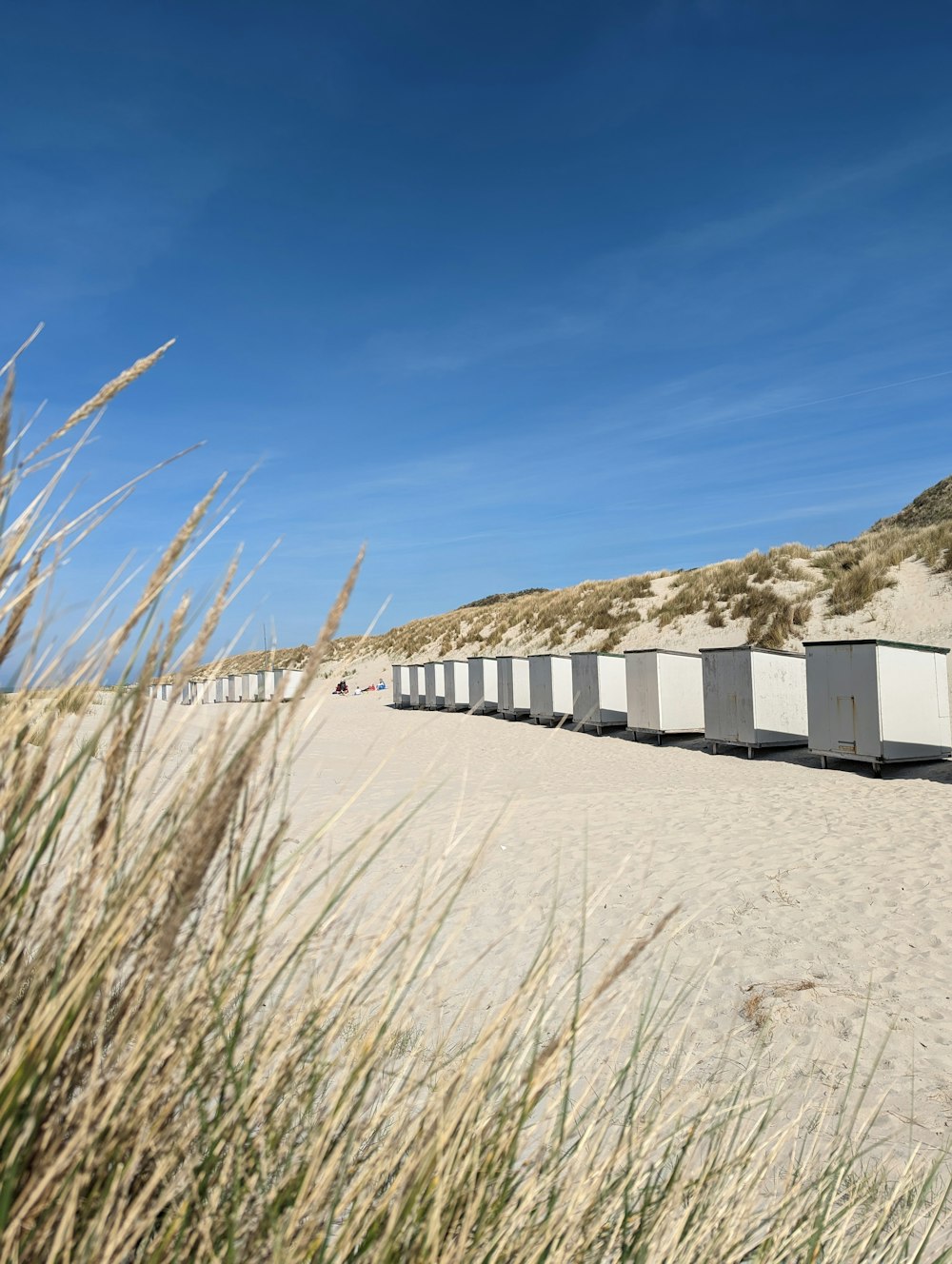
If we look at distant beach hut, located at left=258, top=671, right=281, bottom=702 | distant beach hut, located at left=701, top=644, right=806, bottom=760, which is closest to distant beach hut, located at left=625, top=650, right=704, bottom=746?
distant beach hut, located at left=701, top=644, right=806, bottom=760

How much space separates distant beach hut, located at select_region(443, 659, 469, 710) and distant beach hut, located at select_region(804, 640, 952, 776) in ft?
49.4

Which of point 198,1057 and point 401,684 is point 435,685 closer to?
point 401,684

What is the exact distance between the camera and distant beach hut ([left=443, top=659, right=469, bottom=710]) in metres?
27.7

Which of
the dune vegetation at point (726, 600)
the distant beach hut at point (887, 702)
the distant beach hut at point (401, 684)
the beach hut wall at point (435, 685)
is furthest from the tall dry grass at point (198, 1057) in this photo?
the distant beach hut at point (401, 684)

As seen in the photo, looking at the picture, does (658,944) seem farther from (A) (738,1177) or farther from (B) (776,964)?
(A) (738,1177)

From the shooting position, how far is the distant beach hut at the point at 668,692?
1778 centimetres

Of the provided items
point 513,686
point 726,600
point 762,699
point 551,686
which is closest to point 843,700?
point 762,699

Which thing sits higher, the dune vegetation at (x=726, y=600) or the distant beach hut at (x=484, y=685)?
the dune vegetation at (x=726, y=600)

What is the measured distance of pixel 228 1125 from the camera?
4.19 ft

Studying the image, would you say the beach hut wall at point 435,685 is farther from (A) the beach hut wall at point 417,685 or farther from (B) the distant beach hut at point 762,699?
(B) the distant beach hut at point 762,699

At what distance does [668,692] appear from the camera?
1784 centimetres

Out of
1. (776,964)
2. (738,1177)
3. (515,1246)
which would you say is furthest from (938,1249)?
Answer: (776,964)

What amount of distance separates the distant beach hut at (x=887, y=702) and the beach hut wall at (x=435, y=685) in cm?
1689

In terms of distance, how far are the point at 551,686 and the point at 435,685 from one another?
8.32 meters
